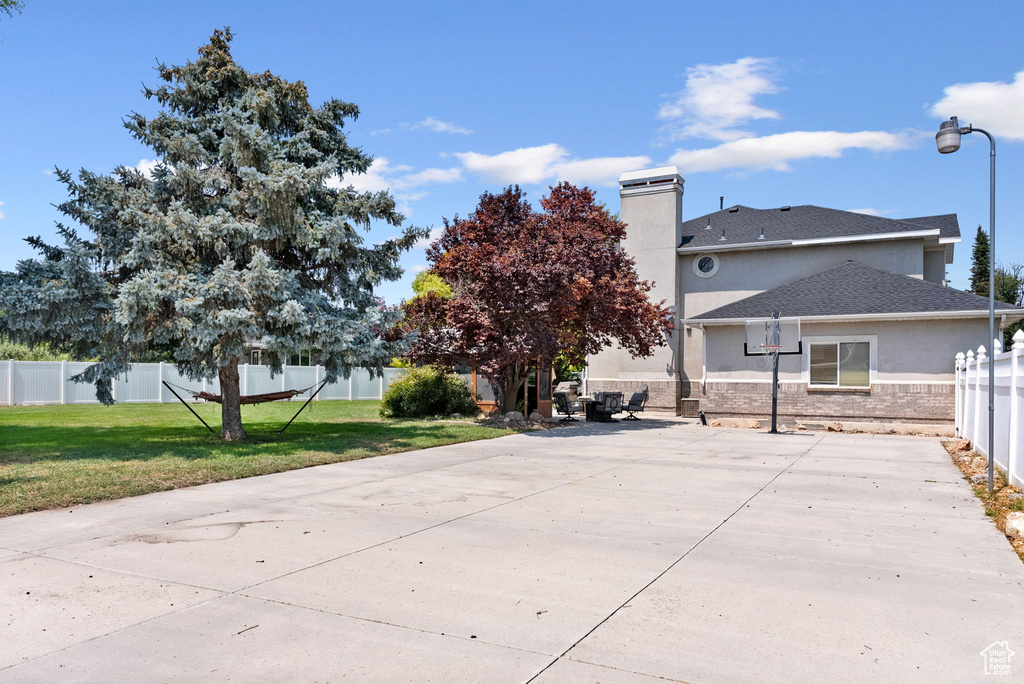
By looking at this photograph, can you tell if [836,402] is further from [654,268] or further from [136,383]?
[136,383]

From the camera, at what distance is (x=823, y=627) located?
463 cm

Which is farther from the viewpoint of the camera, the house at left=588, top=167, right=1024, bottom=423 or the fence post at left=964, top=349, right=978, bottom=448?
the house at left=588, top=167, right=1024, bottom=423

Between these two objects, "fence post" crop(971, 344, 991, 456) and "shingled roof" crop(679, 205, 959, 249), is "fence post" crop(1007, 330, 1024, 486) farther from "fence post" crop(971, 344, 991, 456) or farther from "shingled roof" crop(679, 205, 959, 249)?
"shingled roof" crop(679, 205, 959, 249)

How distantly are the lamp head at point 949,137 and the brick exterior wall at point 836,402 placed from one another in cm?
1307

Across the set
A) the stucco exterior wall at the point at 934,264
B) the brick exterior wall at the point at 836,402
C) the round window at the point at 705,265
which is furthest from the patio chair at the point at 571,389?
the stucco exterior wall at the point at 934,264

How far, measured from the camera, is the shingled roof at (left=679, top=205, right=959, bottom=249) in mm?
25141

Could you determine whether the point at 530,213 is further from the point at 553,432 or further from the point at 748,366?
the point at 748,366

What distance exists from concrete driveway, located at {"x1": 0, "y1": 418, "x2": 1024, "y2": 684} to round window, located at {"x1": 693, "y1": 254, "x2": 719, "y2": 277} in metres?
17.9

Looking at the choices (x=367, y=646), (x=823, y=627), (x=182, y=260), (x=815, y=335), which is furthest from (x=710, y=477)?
(x=815, y=335)

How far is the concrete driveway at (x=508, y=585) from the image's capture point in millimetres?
4047

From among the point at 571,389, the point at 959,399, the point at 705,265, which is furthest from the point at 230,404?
the point at 571,389

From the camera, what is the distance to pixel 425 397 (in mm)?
23328

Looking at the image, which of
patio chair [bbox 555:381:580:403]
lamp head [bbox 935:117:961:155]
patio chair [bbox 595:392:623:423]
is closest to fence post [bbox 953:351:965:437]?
patio chair [bbox 595:392:623:423]

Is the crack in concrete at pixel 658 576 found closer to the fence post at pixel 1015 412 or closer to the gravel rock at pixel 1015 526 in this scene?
the gravel rock at pixel 1015 526
